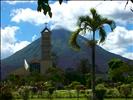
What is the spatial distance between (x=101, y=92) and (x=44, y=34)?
102750 millimetres

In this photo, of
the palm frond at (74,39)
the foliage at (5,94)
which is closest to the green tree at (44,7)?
the foliage at (5,94)

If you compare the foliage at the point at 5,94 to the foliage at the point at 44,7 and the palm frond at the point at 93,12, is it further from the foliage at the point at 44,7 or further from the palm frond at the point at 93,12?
the foliage at the point at 44,7

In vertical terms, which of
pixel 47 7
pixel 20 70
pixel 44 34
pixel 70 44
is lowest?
pixel 47 7

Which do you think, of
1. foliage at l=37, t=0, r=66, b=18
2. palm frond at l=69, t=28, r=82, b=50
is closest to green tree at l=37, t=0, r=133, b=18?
foliage at l=37, t=0, r=66, b=18

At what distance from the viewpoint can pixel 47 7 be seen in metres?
4.13

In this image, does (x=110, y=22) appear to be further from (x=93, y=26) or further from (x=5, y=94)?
(x=5, y=94)

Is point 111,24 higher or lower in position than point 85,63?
lower

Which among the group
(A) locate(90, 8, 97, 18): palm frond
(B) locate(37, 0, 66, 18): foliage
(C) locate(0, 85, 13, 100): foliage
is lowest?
(B) locate(37, 0, 66, 18): foliage

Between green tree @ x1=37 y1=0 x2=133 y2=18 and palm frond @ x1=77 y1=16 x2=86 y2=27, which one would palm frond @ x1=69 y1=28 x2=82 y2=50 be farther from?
green tree @ x1=37 y1=0 x2=133 y2=18

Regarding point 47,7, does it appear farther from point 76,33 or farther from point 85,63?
point 85,63

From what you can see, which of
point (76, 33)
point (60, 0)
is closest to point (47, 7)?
point (60, 0)

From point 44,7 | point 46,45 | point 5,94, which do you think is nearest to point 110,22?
point 5,94

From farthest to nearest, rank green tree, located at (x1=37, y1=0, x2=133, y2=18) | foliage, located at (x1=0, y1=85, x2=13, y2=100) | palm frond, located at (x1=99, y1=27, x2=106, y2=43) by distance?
1. palm frond, located at (x1=99, y1=27, x2=106, y2=43)
2. foliage, located at (x1=0, y1=85, x2=13, y2=100)
3. green tree, located at (x1=37, y1=0, x2=133, y2=18)

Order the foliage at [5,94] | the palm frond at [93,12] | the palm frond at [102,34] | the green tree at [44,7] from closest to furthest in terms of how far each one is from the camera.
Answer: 1. the green tree at [44,7]
2. the foliage at [5,94]
3. the palm frond at [102,34]
4. the palm frond at [93,12]
